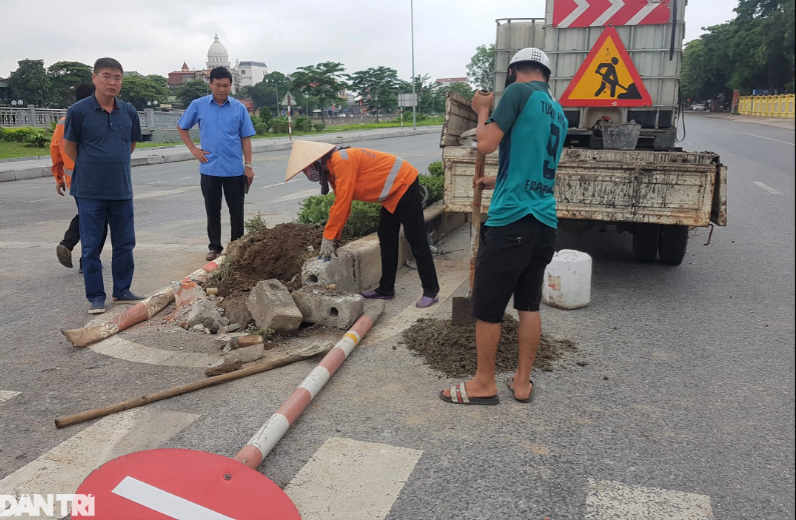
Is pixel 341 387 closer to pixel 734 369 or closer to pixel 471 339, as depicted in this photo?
pixel 471 339

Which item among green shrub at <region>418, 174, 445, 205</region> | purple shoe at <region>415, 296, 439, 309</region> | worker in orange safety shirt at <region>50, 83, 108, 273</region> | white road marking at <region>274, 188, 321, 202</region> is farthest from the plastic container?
white road marking at <region>274, 188, 321, 202</region>

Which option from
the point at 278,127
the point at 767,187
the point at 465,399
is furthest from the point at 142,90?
the point at 465,399

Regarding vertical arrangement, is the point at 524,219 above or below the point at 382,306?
above

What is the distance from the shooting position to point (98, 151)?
16.3 ft

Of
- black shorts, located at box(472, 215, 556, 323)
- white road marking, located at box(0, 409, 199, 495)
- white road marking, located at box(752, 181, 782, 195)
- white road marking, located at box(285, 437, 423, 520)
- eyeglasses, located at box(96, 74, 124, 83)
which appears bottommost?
white road marking, located at box(285, 437, 423, 520)

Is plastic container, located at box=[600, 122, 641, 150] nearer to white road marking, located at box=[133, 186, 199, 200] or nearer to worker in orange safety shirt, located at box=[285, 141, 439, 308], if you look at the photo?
worker in orange safety shirt, located at box=[285, 141, 439, 308]

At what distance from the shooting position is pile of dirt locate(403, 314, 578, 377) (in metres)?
3.89

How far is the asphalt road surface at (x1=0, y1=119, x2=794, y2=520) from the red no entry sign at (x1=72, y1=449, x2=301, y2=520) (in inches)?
6.5

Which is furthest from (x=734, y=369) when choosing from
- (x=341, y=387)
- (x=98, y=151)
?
(x=98, y=151)

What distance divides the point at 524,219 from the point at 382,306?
2015mm

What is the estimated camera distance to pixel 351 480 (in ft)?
8.84

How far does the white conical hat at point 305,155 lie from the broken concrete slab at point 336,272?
70 centimetres

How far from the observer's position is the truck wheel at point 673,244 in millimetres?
6047

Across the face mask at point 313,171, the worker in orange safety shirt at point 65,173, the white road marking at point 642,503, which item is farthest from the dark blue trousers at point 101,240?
the white road marking at point 642,503
